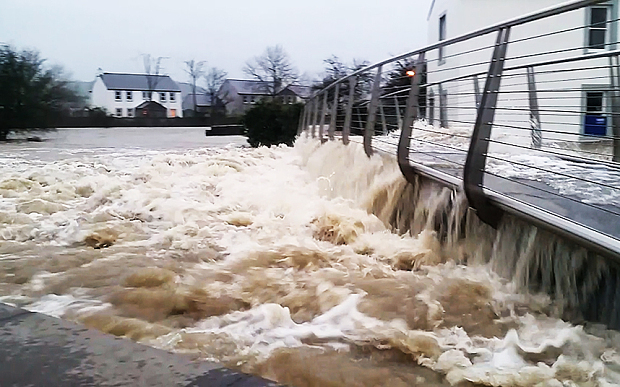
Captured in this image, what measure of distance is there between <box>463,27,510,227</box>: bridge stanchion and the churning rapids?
39 cm

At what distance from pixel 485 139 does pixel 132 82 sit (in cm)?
6922

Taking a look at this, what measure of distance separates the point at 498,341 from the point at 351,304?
78 centimetres

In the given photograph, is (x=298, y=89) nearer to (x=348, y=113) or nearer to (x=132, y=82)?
(x=348, y=113)

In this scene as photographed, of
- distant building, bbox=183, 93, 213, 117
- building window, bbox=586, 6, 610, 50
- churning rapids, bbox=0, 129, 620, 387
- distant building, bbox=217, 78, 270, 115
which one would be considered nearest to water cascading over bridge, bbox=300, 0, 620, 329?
churning rapids, bbox=0, 129, 620, 387

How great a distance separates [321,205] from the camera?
17.9 feet

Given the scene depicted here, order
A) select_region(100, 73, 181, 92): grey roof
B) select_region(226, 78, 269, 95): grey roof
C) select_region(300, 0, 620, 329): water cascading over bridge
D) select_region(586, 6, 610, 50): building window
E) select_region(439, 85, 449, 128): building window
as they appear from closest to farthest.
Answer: select_region(300, 0, 620, 329): water cascading over bridge, select_region(439, 85, 449, 128): building window, select_region(586, 6, 610, 50): building window, select_region(226, 78, 269, 95): grey roof, select_region(100, 73, 181, 92): grey roof

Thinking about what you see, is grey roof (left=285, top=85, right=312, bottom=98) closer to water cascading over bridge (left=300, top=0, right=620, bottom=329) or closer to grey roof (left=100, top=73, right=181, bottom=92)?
water cascading over bridge (left=300, top=0, right=620, bottom=329)

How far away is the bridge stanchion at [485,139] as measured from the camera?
329cm

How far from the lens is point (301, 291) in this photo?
320 cm

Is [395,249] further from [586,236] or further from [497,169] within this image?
[586,236]

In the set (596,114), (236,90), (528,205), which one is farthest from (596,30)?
(236,90)

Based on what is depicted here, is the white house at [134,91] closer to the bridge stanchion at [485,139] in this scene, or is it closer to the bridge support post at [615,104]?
the bridge support post at [615,104]

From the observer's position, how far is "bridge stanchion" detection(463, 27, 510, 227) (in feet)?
10.8

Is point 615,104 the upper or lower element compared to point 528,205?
upper
